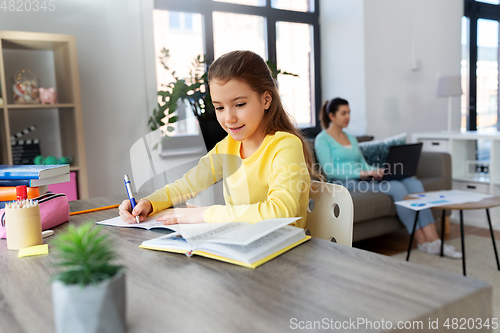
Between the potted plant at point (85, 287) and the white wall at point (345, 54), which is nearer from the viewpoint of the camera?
the potted plant at point (85, 287)

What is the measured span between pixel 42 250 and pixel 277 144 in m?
0.61

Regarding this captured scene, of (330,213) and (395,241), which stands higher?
(330,213)

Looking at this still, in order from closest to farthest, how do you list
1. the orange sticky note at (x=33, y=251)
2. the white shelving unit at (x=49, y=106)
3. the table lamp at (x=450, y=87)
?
the orange sticky note at (x=33, y=251)
the white shelving unit at (x=49, y=106)
the table lamp at (x=450, y=87)

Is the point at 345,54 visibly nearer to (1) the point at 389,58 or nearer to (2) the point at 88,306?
(1) the point at 389,58

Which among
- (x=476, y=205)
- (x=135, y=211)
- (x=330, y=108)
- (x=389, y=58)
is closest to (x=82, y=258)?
(x=135, y=211)

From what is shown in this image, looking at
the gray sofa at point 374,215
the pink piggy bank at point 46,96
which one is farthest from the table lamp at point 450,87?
the pink piggy bank at point 46,96

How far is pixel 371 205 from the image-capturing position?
99.3 inches

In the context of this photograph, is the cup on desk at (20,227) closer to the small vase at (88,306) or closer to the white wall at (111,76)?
the small vase at (88,306)

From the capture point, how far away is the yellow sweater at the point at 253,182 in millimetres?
939

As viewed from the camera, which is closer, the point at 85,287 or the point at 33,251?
the point at 85,287

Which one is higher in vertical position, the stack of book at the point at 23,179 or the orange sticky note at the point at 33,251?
the stack of book at the point at 23,179

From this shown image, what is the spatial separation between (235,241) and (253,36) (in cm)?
332

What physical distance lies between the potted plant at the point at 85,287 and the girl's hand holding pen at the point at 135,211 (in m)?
0.59

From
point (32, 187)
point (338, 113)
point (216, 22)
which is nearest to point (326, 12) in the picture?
point (216, 22)
